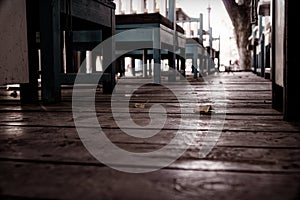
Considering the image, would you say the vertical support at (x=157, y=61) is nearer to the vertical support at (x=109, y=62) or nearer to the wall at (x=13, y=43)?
the vertical support at (x=109, y=62)

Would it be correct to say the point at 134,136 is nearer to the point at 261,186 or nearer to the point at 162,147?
the point at 162,147

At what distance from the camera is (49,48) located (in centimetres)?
188

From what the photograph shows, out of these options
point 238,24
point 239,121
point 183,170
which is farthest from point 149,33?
point 238,24

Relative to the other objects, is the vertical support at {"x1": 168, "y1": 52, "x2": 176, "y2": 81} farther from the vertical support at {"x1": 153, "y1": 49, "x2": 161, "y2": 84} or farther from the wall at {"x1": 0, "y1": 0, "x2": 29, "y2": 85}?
the wall at {"x1": 0, "y1": 0, "x2": 29, "y2": 85}

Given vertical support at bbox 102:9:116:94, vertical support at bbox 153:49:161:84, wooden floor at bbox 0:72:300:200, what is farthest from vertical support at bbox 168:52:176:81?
wooden floor at bbox 0:72:300:200

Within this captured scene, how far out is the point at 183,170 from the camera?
0.62m

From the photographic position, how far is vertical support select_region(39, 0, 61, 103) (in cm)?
186

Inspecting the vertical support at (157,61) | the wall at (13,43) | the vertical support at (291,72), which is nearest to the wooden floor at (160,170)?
the vertical support at (291,72)

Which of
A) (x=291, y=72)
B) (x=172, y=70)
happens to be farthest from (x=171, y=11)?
(x=291, y=72)

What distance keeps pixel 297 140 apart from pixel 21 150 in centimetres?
67

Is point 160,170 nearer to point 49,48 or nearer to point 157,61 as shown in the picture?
point 49,48

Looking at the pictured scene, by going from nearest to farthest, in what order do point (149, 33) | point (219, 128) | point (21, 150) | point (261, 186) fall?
1. point (261, 186)
2. point (21, 150)
3. point (219, 128)
4. point (149, 33)

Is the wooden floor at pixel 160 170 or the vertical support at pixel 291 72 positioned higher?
the vertical support at pixel 291 72

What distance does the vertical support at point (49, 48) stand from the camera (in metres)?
1.86
